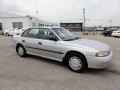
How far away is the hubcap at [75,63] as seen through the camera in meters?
4.69

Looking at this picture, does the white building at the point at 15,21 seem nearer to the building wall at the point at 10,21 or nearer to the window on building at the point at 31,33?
the building wall at the point at 10,21

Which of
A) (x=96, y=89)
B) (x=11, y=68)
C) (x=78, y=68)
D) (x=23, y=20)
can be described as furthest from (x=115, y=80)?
(x=23, y=20)

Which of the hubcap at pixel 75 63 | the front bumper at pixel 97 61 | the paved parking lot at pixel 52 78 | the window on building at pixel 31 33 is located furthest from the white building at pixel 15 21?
the front bumper at pixel 97 61

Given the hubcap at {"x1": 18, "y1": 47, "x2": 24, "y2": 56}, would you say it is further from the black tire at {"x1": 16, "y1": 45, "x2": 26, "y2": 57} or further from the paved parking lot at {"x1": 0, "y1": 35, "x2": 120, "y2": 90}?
the paved parking lot at {"x1": 0, "y1": 35, "x2": 120, "y2": 90}

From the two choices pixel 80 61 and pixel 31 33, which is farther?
pixel 31 33

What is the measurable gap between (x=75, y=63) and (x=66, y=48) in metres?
0.61

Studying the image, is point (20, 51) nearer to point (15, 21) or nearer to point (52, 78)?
point (52, 78)

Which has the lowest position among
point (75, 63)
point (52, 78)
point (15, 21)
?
point (52, 78)

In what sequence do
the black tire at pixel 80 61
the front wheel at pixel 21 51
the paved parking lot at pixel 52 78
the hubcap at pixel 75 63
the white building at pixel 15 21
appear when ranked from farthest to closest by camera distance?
1. the white building at pixel 15 21
2. the front wheel at pixel 21 51
3. the hubcap at pixel 75 63
4. the black tire at pixel 80 61
5. the paved parking lot at pixel 52 78

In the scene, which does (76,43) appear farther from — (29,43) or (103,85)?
(29,43)

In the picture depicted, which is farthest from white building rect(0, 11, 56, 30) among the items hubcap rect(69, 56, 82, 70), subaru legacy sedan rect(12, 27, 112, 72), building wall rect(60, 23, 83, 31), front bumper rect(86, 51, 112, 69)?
front bumper rect(86, 51, 112, 69)

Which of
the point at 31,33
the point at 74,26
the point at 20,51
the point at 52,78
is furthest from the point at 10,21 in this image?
the point at 52,78

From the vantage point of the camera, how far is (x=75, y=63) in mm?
4758

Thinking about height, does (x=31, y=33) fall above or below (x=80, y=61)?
above
